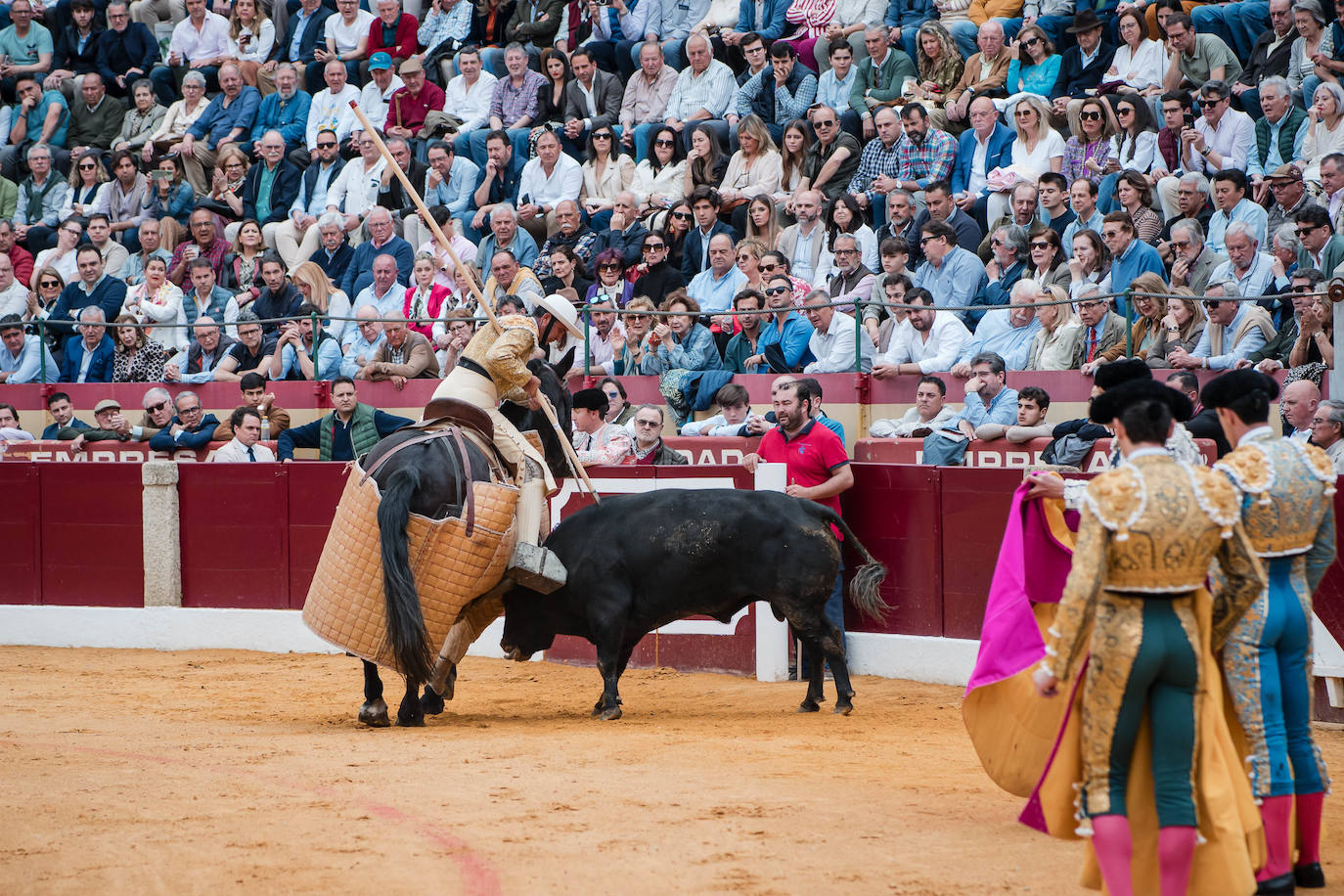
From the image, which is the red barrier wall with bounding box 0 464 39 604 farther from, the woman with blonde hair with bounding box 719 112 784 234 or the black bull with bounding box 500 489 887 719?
the woman with blonde hair with bounding box 719 112 784 234

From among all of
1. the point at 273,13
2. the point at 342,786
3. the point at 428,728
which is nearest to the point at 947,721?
the point at 428,728

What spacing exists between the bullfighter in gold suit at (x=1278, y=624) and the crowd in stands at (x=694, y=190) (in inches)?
168

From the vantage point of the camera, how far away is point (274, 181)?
1485 cm

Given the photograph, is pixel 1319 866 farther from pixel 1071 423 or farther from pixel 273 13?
pixel 273 13

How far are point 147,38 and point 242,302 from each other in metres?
5.83

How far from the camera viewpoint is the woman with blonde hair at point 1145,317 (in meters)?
8.86

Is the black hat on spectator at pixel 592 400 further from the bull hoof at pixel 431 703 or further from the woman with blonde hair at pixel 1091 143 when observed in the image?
the woman with blonde hair at pixel 1091 143

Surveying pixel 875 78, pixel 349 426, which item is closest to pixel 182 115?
pixel 349 426

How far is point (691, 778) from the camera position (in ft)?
18.2

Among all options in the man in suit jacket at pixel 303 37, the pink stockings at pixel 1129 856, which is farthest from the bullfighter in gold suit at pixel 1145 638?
the man in suit jacket at pixel 303 37

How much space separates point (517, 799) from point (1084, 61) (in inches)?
332

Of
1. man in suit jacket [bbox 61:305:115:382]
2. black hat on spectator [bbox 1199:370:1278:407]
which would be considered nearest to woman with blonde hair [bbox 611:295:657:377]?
man in suit jacket [bbox 61:305:115:382]

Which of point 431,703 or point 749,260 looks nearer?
point 431,703

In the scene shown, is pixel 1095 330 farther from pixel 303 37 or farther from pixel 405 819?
pixel 303 37
